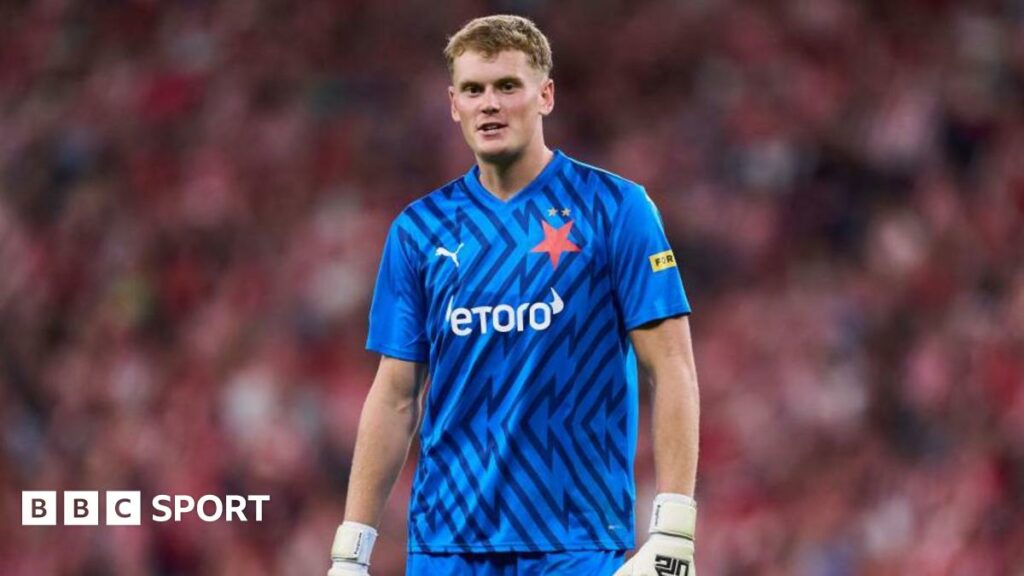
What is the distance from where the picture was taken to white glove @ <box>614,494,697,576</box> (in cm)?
301

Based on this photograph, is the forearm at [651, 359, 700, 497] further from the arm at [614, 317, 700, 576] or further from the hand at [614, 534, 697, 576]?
the hand at [614, 534, 697, 576]

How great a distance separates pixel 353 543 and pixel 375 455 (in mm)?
197

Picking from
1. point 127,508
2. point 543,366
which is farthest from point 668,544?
point 127,508

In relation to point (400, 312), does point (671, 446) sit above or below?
below

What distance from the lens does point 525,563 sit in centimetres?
324

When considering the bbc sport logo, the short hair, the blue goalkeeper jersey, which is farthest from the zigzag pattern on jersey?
the bbc sport logo

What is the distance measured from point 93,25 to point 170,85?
2.33ft

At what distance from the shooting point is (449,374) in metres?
3.34

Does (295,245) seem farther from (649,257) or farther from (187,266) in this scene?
(649,257)

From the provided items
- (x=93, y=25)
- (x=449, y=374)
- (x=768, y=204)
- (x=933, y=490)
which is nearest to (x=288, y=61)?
(x=93, y=25)

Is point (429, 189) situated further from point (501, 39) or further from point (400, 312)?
point (501, 39)

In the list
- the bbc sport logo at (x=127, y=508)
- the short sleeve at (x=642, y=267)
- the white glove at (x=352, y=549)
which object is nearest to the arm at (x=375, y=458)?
the white glove at (x=352, y=549)

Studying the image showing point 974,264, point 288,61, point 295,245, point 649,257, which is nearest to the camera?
point 649,257

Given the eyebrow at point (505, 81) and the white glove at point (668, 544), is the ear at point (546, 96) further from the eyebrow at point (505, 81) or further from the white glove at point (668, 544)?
the white glove at point (668, 544)
